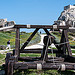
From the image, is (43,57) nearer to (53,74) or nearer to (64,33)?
(53,74)

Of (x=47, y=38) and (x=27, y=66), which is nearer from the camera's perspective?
(x=27, y=66)

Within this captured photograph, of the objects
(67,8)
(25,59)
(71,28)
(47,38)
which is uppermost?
(67,8)

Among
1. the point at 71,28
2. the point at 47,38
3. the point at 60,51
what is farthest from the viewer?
the point at 60,51

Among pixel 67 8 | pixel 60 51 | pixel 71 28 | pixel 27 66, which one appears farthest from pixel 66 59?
pixel 67 8

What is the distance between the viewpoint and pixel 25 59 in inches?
243

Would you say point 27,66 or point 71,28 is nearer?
point 27,66

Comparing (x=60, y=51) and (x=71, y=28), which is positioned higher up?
(x=71, y=28)

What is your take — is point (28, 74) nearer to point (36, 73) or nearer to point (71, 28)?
point (36, 73)

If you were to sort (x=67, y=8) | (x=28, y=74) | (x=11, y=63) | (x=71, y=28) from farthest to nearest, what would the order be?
1. (x=67, y=8)
2. (x=71, y=28)
3. (x=28, y=74)
4. (x=11, y=63)

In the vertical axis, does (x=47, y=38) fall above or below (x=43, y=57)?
above

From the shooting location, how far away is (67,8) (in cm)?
13412

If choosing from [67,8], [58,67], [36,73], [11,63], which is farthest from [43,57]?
[67,8]

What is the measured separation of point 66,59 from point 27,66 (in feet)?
7.66

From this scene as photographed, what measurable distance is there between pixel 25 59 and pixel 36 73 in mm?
1233
